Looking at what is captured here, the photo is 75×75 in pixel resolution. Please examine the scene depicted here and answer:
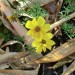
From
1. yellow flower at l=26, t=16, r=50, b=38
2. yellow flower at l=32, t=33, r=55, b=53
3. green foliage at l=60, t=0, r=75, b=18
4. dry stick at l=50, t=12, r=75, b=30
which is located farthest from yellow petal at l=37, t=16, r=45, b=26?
green foliage at l=60, t=0, r=75, b=18

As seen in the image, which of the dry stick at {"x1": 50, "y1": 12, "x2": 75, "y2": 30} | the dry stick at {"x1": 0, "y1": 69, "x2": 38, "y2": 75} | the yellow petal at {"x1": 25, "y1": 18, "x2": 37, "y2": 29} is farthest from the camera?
the dry stick at {"x1": 50, "y1": 12, "x2": 75, "y2": 30}

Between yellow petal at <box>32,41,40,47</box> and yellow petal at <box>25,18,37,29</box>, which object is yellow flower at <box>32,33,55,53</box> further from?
yellow petal at <box>25,18,37,29</box>

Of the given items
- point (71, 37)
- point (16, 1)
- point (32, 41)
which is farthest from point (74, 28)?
point (16, 1)

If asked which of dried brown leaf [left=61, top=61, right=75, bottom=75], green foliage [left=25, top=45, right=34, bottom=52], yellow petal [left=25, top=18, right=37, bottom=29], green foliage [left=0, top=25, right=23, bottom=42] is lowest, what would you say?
dried brown leaf [left=61, top=61, right=75, bottom=75]

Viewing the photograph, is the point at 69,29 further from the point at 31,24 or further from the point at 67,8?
the point at 31,24

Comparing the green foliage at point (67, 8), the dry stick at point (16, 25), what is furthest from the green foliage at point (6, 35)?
the green foliage at point (67, 8)

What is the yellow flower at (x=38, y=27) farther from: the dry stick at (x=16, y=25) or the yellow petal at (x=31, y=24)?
the dry stick at (x=16, y=25)

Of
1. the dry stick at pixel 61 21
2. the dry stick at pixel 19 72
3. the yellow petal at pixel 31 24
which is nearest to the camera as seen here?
the yellow petal at pixel 31 24

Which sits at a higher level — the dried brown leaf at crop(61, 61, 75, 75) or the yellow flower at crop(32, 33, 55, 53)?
the yellow flower at crop(32, 33, 55, 53)
